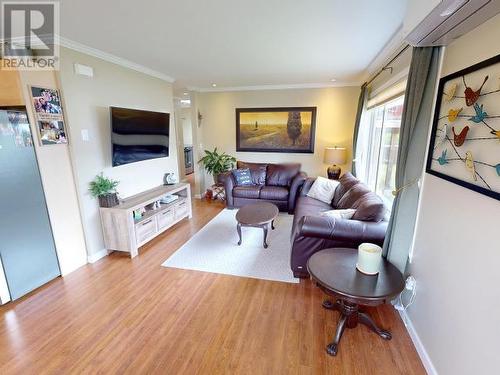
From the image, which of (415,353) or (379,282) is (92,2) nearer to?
(379,282)

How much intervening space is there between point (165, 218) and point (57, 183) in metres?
1.39

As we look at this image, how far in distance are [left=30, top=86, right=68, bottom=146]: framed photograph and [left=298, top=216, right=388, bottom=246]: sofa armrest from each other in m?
2.65

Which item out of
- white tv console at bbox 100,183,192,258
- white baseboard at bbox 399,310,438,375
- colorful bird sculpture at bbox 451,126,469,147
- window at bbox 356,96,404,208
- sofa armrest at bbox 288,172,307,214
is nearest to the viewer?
colorful bird sculpture at bbox 451,126,469,147

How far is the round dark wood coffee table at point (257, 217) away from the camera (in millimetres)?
3107

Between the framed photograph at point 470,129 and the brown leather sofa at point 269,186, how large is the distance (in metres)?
2.89

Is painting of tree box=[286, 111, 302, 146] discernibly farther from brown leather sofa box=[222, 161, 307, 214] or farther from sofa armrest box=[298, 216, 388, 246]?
sofa armrest box=[298, 216, 388, 246]

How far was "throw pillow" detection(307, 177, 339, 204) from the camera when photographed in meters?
3.86

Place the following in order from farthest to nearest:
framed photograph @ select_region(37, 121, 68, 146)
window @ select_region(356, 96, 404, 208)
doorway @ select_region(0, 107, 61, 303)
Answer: window @ select_region(356, 96, 404, 208), framed photograph @ select_region(37, 121, 68, 146), doorway @ select_region(0, 107, 61, 303)

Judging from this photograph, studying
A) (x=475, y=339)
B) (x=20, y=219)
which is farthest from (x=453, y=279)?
(x=20, y=219)

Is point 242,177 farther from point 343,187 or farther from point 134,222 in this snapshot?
point 134,222

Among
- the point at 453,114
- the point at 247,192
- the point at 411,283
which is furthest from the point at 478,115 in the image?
the point at 247,192

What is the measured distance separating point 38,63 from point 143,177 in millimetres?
1774

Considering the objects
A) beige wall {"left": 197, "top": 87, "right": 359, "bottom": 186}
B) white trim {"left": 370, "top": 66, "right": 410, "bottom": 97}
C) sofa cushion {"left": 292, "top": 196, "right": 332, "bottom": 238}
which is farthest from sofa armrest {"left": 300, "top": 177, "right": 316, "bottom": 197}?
white trim {"left": 370, "top": 66, "right": 410, "bottom": 97}

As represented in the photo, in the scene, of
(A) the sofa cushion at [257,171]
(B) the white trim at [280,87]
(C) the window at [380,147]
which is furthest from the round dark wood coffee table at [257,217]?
(B) the white trim at [280,87]
